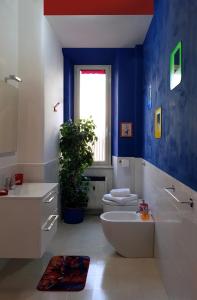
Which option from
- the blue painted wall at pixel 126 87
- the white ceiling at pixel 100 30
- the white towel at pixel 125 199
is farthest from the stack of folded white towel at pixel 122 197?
the white ceiling at pixel 100 30

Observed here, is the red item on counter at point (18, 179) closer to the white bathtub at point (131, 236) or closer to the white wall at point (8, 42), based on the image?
the white wall at point (8, 42)

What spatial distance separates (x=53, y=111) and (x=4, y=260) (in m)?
1.90

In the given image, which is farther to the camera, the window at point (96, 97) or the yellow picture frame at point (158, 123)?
the window at point (96, 97)

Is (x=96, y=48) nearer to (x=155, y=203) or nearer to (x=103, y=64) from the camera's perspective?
(x=103, y=64)

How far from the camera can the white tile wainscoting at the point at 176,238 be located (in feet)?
5.03

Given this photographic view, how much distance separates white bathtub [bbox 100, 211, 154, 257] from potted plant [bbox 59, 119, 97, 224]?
1258 millimetres

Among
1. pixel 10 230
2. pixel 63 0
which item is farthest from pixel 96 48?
pixel 10 230

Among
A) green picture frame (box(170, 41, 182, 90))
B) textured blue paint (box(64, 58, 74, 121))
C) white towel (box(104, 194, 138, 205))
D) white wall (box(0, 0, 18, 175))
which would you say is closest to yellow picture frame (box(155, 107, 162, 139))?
green picture frame (box(170, 41, 182, 90))

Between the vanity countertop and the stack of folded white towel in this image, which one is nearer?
the vanity countertop

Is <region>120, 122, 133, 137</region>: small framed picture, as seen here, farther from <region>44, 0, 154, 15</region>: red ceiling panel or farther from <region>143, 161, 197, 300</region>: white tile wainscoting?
<region>44, 0, 154, 15</region>: red ceiling panel

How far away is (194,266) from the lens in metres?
1.48

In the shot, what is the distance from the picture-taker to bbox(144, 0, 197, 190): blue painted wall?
→ 159cm

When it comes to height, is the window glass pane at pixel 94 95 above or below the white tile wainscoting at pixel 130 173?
above

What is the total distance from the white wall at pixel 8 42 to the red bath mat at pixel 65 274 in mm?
1057
